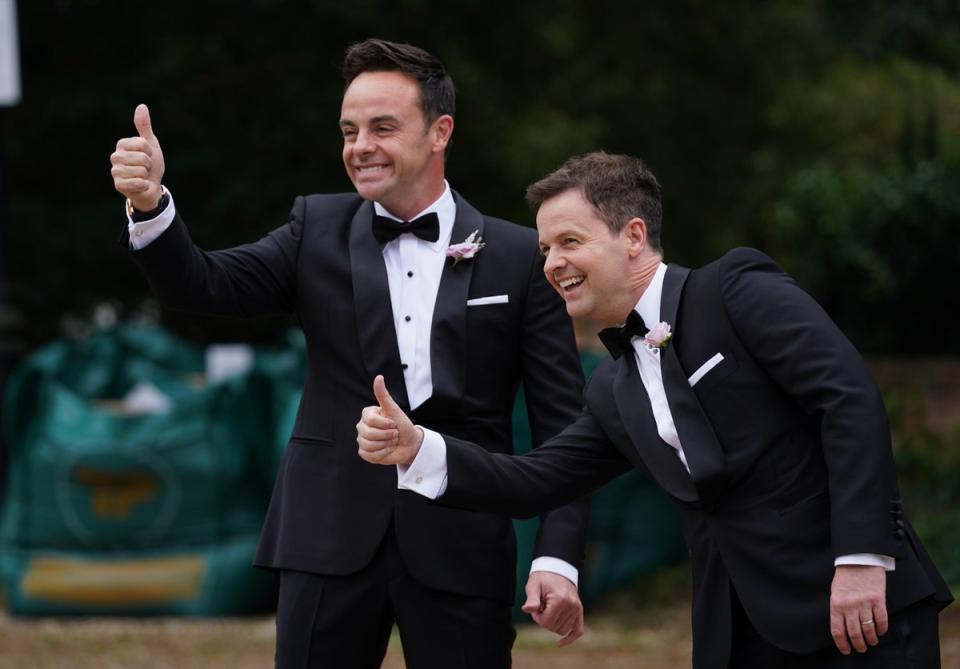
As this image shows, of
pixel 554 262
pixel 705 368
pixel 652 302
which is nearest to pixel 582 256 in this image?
pixel 554 262

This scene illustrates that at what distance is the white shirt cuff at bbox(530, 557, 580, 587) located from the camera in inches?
149

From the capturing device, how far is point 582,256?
11.1ft

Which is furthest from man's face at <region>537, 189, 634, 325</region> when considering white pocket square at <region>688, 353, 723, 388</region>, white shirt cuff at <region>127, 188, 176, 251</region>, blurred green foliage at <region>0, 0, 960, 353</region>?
blurred green foliage at <region>0, 0, 960, 353</region>

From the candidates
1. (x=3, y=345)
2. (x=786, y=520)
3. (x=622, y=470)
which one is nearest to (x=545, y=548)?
(x=622, y=470)

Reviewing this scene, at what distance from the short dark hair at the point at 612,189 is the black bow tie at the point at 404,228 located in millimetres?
398

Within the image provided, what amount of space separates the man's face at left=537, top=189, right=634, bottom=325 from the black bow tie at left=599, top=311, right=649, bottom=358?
0.04 meters

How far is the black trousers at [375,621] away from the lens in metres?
3.63

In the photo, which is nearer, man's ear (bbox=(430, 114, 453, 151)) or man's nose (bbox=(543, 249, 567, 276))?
man's nose (bbox=(543, 249, 567, 276))

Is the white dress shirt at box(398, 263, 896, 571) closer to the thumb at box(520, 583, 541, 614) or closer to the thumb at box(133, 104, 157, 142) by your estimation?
the thumb at box(520, 583, 541, 614)

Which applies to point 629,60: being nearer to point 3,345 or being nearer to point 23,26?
point 23,26

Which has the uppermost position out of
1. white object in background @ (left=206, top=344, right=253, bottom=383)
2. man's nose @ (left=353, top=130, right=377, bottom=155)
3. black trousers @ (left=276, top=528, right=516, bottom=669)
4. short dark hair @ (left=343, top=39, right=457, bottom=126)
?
short dark hair @ (left=343, top=39, right=457, bottom=126)

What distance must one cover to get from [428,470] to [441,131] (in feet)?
2.94

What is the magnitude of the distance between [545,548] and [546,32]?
14.9m

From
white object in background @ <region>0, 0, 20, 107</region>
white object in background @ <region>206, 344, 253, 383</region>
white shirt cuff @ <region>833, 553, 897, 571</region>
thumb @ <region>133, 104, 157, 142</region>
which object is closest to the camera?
white shirt cuff @ <region>833, 553, 897, 571</region>
